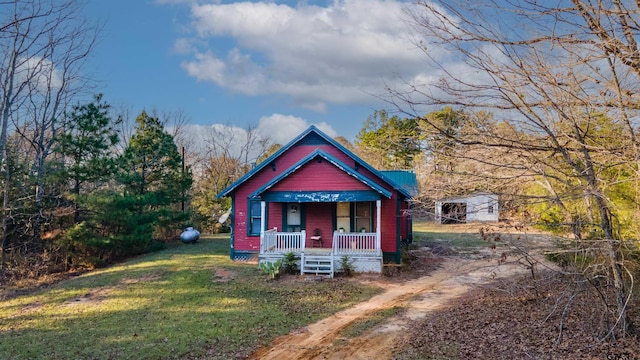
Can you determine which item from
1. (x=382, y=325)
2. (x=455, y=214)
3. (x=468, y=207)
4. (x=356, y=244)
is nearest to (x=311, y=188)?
(x=356, y=244)

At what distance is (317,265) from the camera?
51.4ft

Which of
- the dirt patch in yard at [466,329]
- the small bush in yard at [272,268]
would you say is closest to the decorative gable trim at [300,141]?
the small bush in yard at [272,268]

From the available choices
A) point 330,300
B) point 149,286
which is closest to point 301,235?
point 330,300

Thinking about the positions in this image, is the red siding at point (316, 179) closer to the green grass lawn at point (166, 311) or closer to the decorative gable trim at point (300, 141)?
the decorative gable trim at point (300, 141)

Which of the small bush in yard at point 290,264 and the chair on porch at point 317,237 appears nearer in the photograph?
the small bush in yard at point 290,264

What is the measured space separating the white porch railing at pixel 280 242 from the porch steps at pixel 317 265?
0.74m

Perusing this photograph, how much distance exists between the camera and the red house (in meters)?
16.2

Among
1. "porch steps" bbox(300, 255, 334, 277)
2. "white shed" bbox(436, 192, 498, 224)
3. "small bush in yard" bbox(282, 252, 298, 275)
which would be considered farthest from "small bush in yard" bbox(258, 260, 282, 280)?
"white shed" bbox(436, 192, 498, 224)

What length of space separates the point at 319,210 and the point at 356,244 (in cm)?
278

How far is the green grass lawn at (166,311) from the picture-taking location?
8.85 m

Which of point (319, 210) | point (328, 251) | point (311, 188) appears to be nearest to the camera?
point (328, 251)

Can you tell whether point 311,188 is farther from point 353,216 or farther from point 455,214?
point 455,214

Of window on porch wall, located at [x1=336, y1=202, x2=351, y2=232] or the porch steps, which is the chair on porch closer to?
window on porch wall, located at [x1=336, y1=202, x2=351, y2=232]

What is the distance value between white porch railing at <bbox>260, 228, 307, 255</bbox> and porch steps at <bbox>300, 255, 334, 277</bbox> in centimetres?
74
